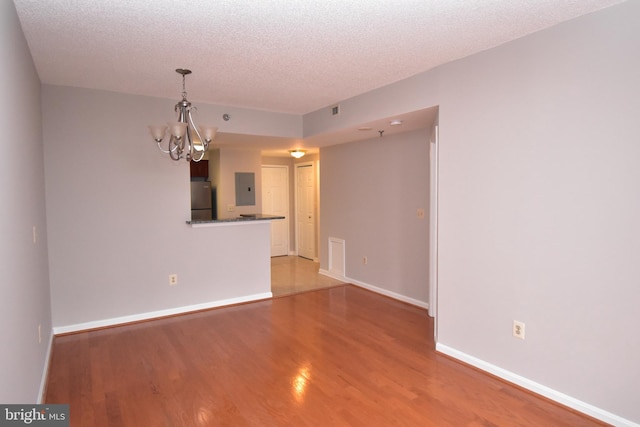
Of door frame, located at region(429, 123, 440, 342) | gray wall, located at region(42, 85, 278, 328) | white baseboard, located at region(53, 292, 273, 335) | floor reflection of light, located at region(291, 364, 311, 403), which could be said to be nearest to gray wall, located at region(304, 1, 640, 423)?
door frame, located at region(429, 123, 440, 342)

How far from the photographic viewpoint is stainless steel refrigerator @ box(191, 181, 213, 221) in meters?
5.94

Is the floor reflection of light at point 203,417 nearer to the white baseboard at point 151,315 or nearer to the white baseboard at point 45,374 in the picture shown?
the white baseboard at point 45,374

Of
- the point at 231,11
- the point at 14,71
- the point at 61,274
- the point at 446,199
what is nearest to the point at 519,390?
the point at 446,199

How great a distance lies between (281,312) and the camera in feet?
14.4

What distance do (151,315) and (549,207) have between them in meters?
4.04

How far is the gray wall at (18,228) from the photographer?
5.48ft

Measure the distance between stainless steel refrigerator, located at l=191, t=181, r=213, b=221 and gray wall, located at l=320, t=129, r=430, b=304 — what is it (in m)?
1.88

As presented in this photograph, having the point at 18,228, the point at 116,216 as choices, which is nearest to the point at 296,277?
the point at 116,216

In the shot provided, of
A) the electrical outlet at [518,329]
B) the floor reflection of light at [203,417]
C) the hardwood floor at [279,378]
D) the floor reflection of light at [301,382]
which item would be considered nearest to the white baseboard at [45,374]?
the hardwood floor at [279,378]

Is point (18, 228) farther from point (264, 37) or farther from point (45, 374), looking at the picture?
point (264, 37)

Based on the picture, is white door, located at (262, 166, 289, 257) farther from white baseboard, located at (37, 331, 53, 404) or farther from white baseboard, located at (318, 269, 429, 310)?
white baseboard, located at (37, 331, 53, 404)

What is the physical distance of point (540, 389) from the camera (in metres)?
2.56

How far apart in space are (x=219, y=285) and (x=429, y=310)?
8.41 ft

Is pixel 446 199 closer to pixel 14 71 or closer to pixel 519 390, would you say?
pixel 519 390
